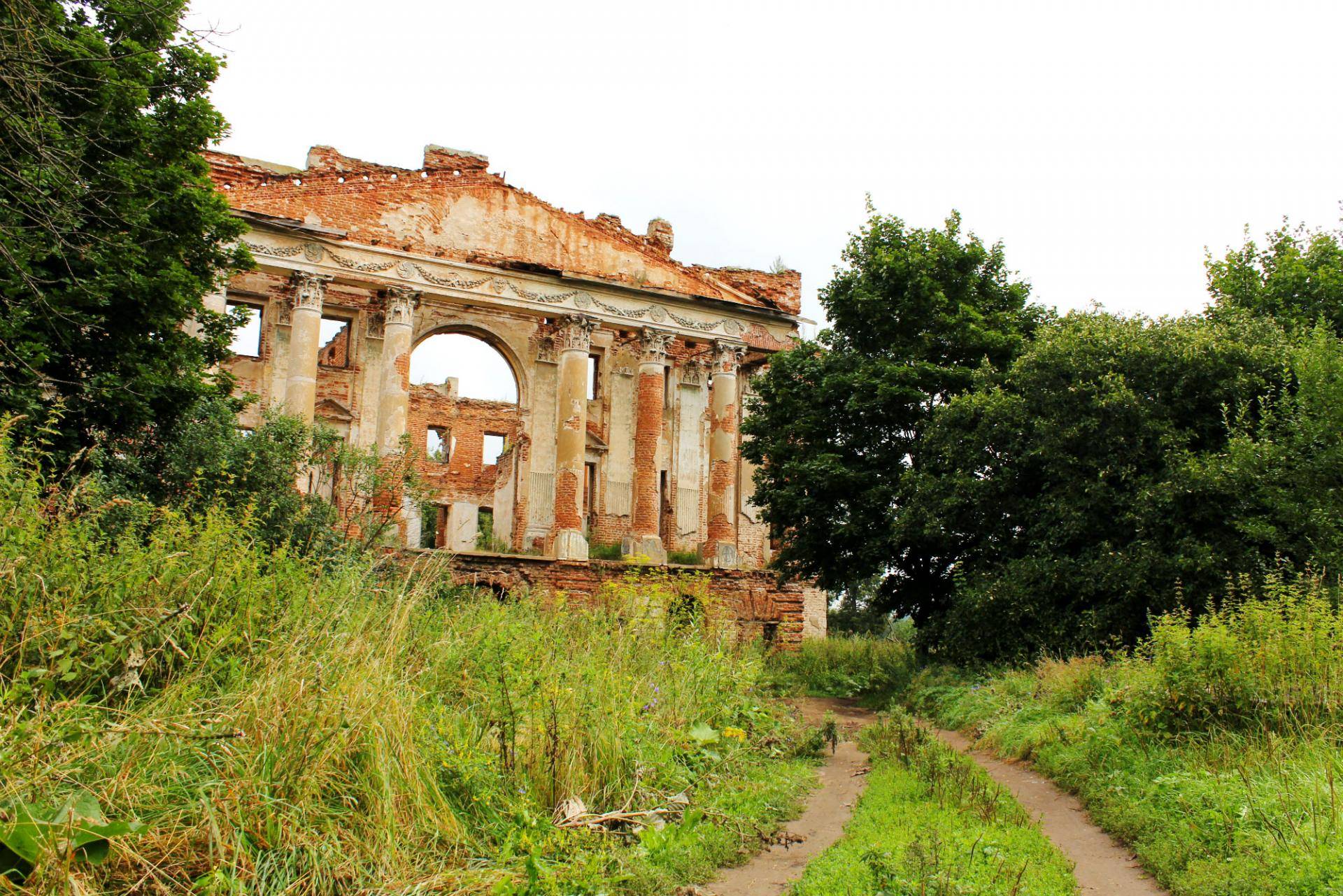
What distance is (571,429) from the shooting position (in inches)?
949

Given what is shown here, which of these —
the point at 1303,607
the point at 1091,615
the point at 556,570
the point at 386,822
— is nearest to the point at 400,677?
the point at 386,822

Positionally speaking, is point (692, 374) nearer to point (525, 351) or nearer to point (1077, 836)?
point (525, 351)

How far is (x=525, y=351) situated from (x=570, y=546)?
5961 millimetres

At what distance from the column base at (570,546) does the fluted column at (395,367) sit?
413cm

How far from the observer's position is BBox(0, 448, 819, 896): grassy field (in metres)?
5.10

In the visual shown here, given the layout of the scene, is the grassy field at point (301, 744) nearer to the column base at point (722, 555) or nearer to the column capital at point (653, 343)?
the column base at point (722, 555)

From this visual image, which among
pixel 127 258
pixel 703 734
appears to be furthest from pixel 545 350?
pixel 703 734

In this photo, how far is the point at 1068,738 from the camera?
33.9 ft

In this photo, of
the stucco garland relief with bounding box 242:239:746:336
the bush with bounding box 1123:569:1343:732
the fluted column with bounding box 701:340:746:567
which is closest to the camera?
the bush with bounding box 1123:569:1343:732

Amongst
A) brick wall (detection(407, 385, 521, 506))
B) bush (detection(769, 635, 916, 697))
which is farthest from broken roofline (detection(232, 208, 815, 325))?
bush (detection(769, 635, 916, 697))

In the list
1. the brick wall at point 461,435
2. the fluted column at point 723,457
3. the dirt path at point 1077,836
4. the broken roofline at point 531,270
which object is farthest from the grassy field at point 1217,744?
the brick wall at point 461,435

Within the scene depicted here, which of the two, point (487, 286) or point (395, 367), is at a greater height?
point (487, 286)

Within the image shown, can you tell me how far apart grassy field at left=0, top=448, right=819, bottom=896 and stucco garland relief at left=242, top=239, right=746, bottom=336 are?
46.2 feet

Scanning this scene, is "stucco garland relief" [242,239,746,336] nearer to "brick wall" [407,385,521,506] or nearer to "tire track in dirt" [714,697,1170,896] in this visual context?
"brick wall" [407,385,521,506]
